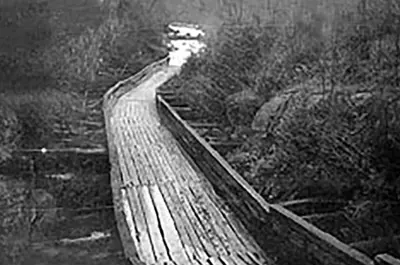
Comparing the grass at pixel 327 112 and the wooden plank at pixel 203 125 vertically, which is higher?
the grass at pixel 327 112

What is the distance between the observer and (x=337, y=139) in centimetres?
609

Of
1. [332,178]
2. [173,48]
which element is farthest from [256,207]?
[173,48]

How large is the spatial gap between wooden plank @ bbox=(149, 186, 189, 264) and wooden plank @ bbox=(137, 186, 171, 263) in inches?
1.8

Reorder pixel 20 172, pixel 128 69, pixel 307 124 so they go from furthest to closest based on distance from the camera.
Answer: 1. pixel 128 69
2. pixel 20 172
3. pixel 307 124

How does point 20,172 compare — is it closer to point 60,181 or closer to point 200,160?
point 60,181

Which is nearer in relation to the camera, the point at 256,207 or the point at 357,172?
the point at 357,172

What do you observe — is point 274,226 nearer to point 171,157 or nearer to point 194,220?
point 194,220

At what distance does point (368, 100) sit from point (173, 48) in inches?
994

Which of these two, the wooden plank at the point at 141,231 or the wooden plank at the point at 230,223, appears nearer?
the wooden plank at the point at 141,231

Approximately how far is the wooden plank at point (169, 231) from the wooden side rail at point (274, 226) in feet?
2.43

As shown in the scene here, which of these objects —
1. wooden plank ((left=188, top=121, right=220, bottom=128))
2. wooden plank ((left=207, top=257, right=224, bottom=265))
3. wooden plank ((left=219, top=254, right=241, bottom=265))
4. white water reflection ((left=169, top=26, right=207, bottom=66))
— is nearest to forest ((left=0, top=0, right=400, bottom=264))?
wooden plank ((left=188, top=121, right=220, bottom=128))

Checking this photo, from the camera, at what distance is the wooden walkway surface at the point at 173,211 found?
6.08m

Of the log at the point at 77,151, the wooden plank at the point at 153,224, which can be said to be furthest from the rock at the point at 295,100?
the log at the point at 77,151

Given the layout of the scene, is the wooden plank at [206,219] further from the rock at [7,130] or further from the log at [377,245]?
the rock at [7,130]
